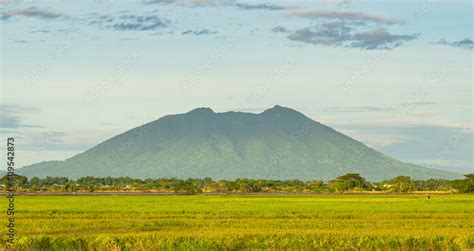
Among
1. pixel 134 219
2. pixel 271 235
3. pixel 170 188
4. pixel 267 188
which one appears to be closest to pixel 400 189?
pixel 267 188

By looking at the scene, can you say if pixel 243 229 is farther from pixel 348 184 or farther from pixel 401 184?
pixel 401 184

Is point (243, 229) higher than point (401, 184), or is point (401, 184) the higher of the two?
point (401, 184)

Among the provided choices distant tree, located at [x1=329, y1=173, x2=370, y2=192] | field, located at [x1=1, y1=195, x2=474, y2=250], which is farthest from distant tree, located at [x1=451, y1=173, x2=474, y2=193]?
field, located at [x1=1, y1=195, x2=474, y2=250]

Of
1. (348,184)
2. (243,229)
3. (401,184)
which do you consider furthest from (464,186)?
(243,229)

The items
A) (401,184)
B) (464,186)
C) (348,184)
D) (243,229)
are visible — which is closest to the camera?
(243,229)

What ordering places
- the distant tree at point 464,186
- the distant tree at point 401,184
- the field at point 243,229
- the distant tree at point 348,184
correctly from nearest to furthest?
the field at point 243,229 < the distant tree at point 464,186 < the distant tree at point 401,184 < the distant tree at point 348,184

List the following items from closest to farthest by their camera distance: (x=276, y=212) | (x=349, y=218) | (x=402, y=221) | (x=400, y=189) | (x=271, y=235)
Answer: (x=271, y=235), (x=402, y=221), (x=349, y=218), (x=276, y=212), (x=400, y=189)

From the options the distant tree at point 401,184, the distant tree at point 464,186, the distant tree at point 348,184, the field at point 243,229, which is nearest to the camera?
the field at point 243,229

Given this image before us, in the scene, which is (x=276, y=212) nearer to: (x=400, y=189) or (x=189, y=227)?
(x=189, y=227)

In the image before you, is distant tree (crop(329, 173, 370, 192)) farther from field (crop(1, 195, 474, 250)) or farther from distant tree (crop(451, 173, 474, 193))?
field (crop(1, 195, 474, 250))

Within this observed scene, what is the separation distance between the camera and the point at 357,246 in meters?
33.7

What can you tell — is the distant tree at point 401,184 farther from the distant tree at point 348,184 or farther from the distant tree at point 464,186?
the distant tree at point 464,186

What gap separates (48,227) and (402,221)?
21452 mm

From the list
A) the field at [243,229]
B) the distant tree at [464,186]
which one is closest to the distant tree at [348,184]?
the distant tree at [464,186]
